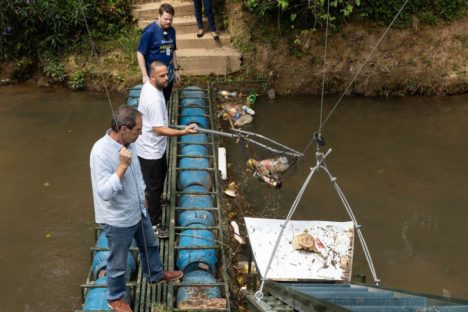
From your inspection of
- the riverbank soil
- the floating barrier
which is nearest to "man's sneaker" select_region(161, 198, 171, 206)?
the floating barrier

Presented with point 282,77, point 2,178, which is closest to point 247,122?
point 282,77

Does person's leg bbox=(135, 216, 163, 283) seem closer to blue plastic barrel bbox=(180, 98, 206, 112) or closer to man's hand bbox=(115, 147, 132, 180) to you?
man's hand bbox=(115, 147, 132, 180)

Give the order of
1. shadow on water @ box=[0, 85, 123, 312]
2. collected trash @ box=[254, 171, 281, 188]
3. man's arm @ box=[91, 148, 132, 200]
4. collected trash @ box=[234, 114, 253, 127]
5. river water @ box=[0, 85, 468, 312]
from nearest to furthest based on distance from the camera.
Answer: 1. man's arm @ box=[91, 148, 132, 200]
2. collected trash @ box=[254, 171, 281, 188]
3. shadow on water @ box=[0, 85, 123, 312]
4. river water @ box=[0, 85, 468, 312]
5. collected trash @ box=[234, 114, 253, 127]

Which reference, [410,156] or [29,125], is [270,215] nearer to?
[410,156]

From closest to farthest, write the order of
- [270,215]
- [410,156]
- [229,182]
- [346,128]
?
[270,215], [229,182], [410,156], [346,128]

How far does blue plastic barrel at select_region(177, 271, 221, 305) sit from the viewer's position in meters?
4.03

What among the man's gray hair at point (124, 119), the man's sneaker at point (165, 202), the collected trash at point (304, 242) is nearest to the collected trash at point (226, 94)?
the man's sneaker at point (165, 202)

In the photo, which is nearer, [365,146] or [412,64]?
[365,146]

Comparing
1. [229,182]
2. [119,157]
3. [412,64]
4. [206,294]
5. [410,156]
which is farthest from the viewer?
[412,64]

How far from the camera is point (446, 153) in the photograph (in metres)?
6.98

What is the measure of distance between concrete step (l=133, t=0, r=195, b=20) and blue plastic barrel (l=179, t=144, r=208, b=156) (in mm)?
3640

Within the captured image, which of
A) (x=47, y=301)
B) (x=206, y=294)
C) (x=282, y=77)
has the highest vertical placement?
(x=282, y=77)

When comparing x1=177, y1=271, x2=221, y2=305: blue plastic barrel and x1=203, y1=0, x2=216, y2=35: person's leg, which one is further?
x1=203, y1=0, x2=216, y2=35: person's leg

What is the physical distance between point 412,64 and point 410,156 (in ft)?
7.53
